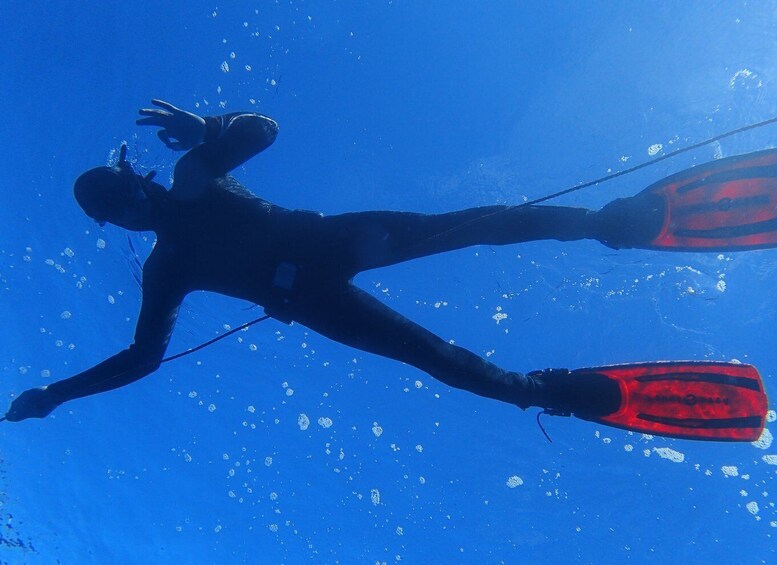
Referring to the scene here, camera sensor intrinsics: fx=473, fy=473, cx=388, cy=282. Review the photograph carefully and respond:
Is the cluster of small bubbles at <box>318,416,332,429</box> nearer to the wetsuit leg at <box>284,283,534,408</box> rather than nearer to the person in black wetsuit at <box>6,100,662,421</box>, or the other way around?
the person in black wetsuit at <box>6,100,662,421</box>

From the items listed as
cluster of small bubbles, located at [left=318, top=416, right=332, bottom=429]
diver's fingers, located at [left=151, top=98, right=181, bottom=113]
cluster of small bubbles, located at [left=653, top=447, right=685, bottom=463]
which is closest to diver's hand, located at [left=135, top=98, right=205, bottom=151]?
diver's fingers, located at [left=151, top=98, right=181, bottom=113]

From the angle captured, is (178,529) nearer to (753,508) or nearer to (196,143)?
A: (753,508)

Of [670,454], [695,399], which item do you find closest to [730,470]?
[670,454]

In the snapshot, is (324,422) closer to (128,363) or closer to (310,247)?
(128,363)

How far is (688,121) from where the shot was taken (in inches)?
317

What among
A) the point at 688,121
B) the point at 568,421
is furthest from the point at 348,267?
the point at 568,421

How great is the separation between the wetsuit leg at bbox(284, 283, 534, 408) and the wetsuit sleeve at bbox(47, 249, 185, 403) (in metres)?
0.91

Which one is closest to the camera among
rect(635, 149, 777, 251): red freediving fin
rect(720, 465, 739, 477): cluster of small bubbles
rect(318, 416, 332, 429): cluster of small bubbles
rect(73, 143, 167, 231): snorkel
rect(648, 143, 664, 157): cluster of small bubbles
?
rect(73, 143, 167, 231): snorkel

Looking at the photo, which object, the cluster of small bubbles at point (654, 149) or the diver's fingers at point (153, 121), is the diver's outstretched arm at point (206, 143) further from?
the cluster of small bubbles at point (654, 149)

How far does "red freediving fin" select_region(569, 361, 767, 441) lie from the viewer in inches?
128

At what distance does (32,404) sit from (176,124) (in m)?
2.22

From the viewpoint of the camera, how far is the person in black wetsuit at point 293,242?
2.93m

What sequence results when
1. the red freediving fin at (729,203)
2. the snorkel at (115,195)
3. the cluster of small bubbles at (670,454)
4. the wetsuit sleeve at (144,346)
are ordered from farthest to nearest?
1. the cluster of small bubbles at (670,454)
2. the red freediving fin at (729,203)
3. the wetsuit sleeve at (144,346)
4. the snorkel at (115,195)

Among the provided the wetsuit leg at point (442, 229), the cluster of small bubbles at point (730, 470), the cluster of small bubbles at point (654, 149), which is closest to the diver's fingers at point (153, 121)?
the wetsuit leg at point (442, 229)
